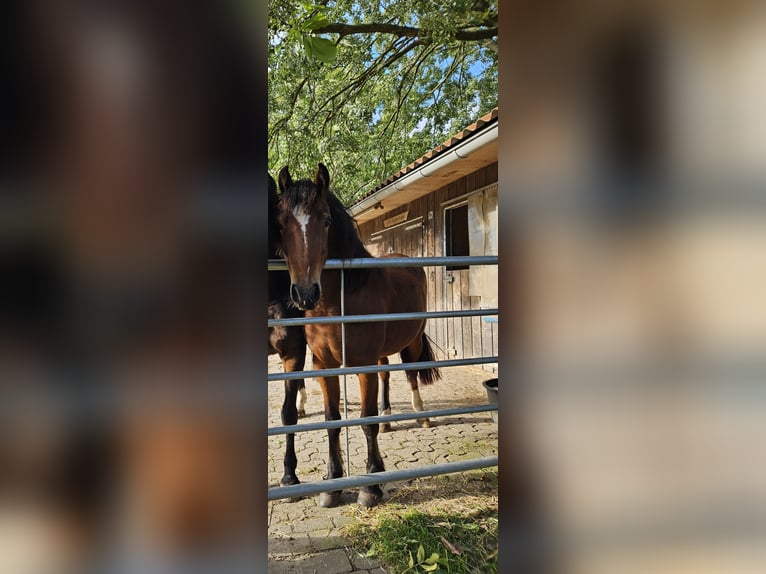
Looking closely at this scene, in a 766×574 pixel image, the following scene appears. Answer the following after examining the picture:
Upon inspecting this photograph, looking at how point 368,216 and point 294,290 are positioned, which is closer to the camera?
point 294,290

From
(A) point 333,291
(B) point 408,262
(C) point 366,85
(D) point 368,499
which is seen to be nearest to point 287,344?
(A) point 333,291

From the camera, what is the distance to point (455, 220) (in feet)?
22.5

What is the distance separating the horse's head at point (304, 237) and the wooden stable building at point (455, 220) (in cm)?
206

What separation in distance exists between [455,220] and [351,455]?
174 inches

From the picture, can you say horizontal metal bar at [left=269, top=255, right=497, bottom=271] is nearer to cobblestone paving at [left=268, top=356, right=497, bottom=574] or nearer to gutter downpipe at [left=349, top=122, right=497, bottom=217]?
cobblestone paving at [left=268, top=356, right=497, bottom=574]

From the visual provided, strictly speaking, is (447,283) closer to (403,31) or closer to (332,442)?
(403,31)

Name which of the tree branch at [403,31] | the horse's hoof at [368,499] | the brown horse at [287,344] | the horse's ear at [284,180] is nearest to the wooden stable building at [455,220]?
the tree branch at [403,31]

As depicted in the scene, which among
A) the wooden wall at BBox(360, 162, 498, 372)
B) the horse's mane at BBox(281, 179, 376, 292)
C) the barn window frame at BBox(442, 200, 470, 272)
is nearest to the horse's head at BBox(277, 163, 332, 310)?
the horse's mane at BBox(281, 179, 376, 292)
